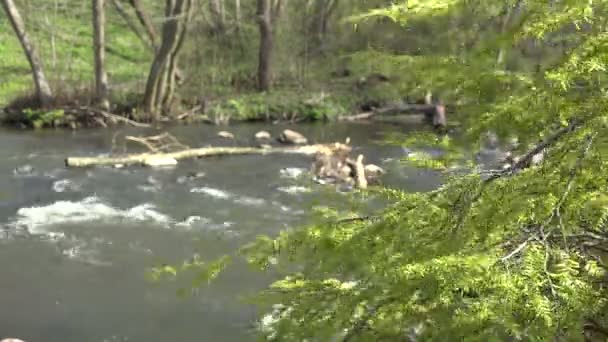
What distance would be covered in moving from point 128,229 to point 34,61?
1134 centimetres

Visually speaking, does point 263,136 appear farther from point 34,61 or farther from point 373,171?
point 34,61

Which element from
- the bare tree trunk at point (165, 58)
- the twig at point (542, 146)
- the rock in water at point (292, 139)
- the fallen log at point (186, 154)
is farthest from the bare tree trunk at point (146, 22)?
the twig at point (542, 146)

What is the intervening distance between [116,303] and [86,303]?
37cm

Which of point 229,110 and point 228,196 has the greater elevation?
point 229,110

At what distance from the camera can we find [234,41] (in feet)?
91.9

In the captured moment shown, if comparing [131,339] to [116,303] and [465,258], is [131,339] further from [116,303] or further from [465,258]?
[465,258]

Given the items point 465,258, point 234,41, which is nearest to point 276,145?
point 234,41

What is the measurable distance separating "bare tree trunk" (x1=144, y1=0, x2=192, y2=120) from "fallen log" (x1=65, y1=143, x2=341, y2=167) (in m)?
4.91

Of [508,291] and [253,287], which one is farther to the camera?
[253,287]

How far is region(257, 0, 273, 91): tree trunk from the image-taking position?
87.5 feet

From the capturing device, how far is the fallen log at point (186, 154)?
641 inches

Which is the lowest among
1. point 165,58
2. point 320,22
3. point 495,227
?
point 165,58

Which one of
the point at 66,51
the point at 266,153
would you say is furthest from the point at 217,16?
the point at 266,153

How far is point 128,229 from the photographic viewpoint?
11.9m
